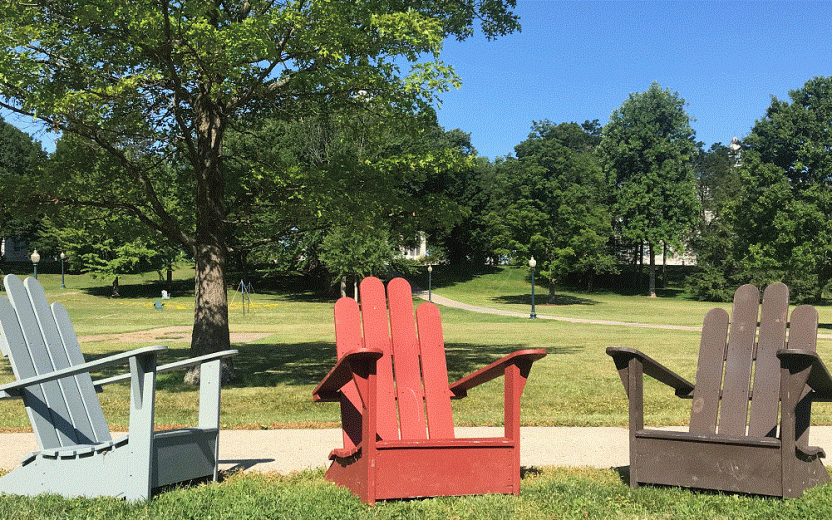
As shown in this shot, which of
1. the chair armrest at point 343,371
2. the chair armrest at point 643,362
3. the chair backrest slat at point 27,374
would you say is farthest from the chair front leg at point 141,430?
the chair armrest at point 643,362

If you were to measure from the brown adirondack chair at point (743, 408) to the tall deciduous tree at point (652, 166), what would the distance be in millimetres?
51278

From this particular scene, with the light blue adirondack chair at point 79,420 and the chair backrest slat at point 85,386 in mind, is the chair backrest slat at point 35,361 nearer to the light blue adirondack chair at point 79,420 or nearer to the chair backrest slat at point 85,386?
the light blue adirondack chair at point 79,420

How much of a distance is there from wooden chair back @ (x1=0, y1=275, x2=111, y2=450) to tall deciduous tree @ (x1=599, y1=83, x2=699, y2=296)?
A: 52.8 m

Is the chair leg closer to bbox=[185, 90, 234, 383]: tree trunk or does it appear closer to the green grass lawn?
the green grass lawn

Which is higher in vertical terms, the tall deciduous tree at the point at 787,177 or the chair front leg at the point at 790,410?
the tall deciduous tree at the point at 787,177

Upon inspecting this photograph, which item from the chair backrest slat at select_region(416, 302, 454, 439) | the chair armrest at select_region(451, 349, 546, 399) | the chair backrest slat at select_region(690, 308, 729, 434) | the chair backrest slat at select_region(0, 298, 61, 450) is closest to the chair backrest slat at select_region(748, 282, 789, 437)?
the chair backrest slat at select_region(690, 308, 729, 434)

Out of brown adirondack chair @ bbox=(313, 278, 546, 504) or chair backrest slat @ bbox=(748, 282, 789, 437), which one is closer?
brown adirondack chair @ bbox=(313, 278, 546, 504)

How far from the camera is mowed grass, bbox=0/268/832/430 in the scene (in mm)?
9023

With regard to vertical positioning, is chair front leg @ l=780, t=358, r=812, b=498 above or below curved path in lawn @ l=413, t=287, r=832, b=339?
above

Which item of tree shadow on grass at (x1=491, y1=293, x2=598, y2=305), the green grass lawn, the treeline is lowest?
tree shadow on grass at (x1=491, y1=293, x2=598, y2=305)

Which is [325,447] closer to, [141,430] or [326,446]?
[326,446]

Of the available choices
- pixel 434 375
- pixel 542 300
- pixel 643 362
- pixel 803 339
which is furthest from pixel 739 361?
pixel 542 300

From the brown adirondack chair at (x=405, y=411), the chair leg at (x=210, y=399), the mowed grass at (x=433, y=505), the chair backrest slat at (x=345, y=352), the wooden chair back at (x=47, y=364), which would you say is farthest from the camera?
the chair leg at (x=210, y=399)

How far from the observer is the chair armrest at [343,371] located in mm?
4067
